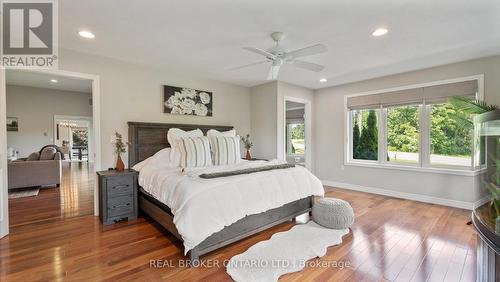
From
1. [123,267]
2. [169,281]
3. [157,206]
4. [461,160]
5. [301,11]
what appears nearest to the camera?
[169,281]

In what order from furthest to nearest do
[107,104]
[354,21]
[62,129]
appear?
[62,129] → [107,104] → [354,21]

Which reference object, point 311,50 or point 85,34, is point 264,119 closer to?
point 311,50

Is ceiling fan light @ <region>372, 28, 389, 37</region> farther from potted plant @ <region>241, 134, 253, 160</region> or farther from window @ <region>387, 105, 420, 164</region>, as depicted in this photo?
potted plant @ <region>241, 134, 253, 160</region>

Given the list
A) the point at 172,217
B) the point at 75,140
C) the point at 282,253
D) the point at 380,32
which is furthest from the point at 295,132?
the point at 75,140

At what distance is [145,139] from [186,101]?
1.08 m

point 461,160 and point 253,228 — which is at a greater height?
point 461,160

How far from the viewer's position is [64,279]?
1918 mm

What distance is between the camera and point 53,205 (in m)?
3.92

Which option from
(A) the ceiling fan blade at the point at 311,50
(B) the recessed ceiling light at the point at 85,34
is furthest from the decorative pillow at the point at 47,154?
(A) the ceiling fan blade at the point at 311,50

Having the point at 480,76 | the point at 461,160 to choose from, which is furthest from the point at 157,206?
the point at 480,76

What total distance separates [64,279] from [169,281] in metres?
0.89

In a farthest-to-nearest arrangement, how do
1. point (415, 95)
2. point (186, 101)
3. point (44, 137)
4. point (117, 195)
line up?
point (44, 137) → point (186, 101) → point (415, 95) → point (117, 195)

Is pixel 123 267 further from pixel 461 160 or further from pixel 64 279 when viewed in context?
pixel 461 160

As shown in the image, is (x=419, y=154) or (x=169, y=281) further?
(x=419, y=154)
